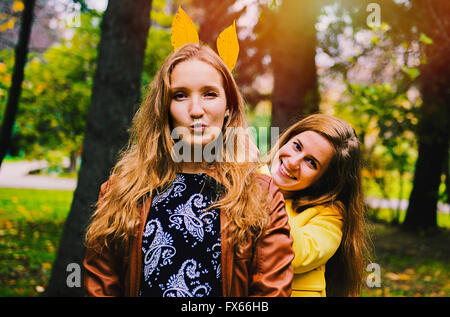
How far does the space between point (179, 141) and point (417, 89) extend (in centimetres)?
673

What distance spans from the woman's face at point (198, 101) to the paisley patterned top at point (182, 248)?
24cm

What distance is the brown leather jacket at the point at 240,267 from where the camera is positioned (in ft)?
A: 4.90

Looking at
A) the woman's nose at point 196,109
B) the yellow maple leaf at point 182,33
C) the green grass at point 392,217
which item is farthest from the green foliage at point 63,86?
the green grass at point 392,217

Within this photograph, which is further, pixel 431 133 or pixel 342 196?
pixel 431 133

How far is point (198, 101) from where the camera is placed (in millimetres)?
1596

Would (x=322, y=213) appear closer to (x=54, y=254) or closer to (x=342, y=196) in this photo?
(x=342, y=196)

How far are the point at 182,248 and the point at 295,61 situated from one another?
4490 mm

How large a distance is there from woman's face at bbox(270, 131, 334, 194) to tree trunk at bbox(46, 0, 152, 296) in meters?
2.14

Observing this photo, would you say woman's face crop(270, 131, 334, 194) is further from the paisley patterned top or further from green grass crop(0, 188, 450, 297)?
green grass crop(0, 188, 450, 297)

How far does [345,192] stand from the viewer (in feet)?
7.30

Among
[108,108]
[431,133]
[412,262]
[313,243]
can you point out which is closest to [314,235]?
[313,243]

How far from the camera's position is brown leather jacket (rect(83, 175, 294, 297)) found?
1492 millimetres

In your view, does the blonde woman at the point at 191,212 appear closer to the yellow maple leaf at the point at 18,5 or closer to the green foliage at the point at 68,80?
the yellow maple leaf at the point at 18,5
